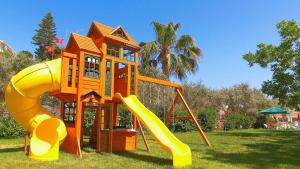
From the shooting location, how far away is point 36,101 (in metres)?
11.5

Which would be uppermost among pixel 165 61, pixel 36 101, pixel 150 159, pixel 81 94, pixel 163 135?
pixel 165 61

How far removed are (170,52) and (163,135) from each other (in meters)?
17.3

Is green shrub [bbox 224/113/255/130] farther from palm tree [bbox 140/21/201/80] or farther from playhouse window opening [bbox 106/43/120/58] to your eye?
playhouse window opening [bbox 106/43/120/58]

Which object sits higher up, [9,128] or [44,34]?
[44,34]

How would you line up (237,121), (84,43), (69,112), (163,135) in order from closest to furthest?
(163,135), (84,43), (69,112), (237,121)

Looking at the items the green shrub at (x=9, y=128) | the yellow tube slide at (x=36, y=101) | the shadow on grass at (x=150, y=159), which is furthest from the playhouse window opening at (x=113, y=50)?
the green shrub at (x=9, y=128)

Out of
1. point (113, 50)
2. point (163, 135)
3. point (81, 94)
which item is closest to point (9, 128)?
point (81, 94)

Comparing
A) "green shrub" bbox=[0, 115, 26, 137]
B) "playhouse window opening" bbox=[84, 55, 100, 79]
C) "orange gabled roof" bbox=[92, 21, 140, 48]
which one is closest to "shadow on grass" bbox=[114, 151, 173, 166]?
"playhouse window opening" bbox=[84, 55, 100, 79]

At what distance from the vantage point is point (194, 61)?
27172 mm

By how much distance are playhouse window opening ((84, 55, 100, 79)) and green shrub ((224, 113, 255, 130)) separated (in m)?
22.2

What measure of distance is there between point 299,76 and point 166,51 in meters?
11.4

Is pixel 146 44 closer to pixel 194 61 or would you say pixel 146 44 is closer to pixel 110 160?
pixel 194 61

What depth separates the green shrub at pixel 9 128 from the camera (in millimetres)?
18062

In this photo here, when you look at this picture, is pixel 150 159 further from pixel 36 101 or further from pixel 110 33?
pixel 110 33
